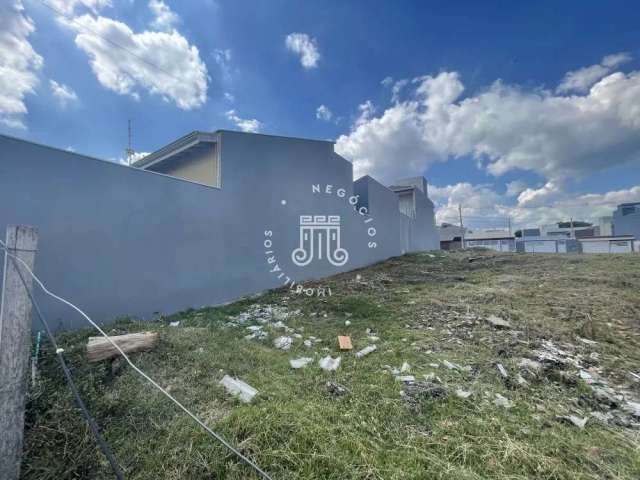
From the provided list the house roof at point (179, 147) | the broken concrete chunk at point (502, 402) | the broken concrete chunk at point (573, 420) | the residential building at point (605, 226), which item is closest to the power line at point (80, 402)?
the broken concrete chunk at point (502, 402)

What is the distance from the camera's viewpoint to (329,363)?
2658mm

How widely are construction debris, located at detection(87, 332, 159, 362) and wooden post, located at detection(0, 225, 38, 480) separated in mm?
762

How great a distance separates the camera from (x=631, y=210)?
22.5 m

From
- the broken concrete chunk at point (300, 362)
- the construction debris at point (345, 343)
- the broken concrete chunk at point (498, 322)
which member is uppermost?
the broken concrete chunk at point (498, 322)

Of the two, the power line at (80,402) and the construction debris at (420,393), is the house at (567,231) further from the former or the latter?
the power line at (80,402)

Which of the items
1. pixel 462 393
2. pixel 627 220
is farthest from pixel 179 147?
pixel 627 220

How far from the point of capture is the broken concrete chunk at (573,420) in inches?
70.3

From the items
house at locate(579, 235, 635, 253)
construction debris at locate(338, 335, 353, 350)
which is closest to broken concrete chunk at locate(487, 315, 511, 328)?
construction debris at locate(338, 335, 353, 350)

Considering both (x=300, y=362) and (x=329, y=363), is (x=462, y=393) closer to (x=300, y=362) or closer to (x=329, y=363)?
(x=329, y=363)

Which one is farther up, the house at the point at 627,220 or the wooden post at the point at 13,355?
the house at the point at 627,220

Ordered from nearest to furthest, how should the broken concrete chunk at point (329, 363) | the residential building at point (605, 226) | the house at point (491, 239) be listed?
the broken concrete chunk at point (329, 363) → the house at point (491, 239) → the residential building at point (605, 226)

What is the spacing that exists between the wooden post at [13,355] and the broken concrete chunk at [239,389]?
107 cm

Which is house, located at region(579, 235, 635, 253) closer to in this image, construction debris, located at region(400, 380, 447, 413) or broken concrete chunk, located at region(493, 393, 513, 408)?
broken concrete chunk, located at region(493, 393, 513, 408)

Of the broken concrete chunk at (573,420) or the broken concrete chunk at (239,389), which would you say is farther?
the broken concrete chunk at (239,389)
